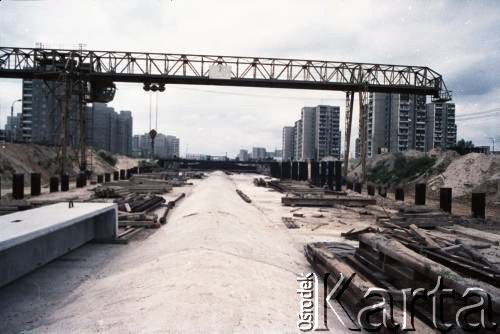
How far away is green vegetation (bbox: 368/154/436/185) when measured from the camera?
1379 inches

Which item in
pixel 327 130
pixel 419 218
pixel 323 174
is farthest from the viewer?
pixel 327 130

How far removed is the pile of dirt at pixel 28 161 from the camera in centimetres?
2980

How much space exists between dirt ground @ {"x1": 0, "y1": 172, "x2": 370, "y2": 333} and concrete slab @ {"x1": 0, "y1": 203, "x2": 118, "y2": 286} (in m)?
0.26

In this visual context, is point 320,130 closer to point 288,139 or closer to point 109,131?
point 288,139

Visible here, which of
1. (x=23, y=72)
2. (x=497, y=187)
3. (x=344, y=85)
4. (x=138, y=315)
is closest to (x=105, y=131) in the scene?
(x=23, y=72)

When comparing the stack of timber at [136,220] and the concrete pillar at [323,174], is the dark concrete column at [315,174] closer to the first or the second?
the concrete pillar at [323,174]

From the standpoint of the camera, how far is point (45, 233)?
18.5 feet

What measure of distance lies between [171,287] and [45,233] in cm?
254

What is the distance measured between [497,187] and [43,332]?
26.4m

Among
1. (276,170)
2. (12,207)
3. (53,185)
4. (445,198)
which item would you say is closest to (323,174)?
(445,198)

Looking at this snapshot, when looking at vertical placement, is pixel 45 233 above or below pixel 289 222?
above

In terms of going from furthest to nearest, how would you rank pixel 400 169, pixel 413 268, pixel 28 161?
pixel 400 169 → pixel 28 161 → pixel 413 268

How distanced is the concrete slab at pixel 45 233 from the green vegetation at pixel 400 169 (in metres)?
31.7

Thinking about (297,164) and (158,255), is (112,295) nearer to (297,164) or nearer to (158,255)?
(158,255)
